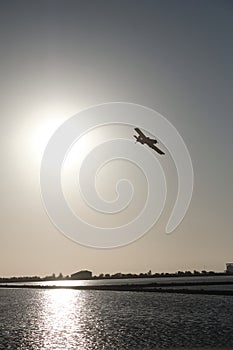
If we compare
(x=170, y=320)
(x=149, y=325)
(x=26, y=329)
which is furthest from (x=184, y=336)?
(x=26, y=329)

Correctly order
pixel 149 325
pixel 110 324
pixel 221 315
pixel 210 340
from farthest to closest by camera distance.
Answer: pixel 221 315 < pixel 110 324 < pixel 149 325 < pixel 210 340

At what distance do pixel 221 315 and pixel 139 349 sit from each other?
109 ft

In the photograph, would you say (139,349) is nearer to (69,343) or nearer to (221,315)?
(69,343)

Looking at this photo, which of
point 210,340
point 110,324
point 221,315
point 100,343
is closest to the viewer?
point 210,340

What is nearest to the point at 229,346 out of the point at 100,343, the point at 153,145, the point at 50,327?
the point at 100,343

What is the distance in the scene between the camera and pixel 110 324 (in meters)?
69.5

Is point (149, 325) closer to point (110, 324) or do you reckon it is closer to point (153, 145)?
point (110, 324)

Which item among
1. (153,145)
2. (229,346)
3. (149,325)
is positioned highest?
(153,145)

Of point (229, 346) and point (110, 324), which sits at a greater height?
point (110, 324)

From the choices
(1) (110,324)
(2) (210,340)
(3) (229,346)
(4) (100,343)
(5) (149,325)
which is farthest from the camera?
(1) (110,324)

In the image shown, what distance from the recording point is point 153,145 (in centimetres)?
7900

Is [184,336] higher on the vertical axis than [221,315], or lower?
lower

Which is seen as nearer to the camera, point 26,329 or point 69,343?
point 69,343

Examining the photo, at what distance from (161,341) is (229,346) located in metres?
7.81
